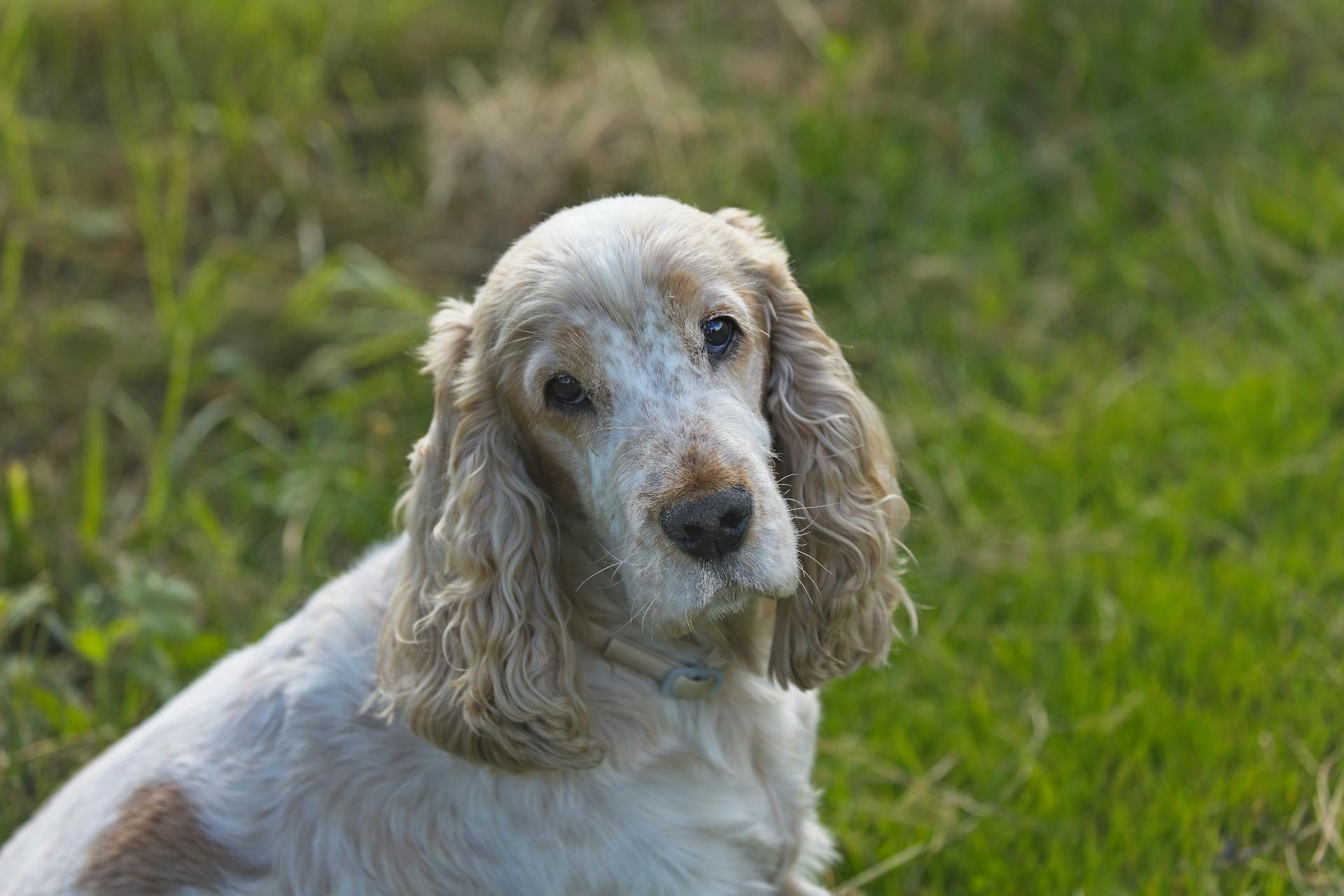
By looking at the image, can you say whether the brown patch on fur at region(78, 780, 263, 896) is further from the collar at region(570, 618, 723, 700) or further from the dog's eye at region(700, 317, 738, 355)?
the dog's eye at region(700, 317, 738, 355)

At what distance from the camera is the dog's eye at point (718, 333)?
123 inches

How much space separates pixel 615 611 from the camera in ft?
10.9

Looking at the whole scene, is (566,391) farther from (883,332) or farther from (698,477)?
(883,332)

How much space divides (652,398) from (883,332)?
3.28 metres

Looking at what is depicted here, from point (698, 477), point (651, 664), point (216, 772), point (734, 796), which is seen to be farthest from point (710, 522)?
point (216, 772)

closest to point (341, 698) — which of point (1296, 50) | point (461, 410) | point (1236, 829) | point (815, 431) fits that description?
point (461, 410)

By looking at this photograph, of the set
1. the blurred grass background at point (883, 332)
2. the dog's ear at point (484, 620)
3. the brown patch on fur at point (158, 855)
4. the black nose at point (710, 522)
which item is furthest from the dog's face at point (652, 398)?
the blurred grass background at point (883, 332)

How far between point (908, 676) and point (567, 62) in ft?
14.4

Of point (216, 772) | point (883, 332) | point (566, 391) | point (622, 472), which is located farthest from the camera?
point (883, 332)

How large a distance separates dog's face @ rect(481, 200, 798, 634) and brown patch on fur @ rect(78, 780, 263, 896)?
41.4 inches

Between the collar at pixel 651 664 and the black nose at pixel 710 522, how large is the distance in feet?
1.69

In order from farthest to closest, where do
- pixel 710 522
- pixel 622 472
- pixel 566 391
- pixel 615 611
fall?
pixel 615 611 → pixel 566 391 → pixel 622 472 → pixel 710 522

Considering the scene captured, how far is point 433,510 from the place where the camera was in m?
3.28

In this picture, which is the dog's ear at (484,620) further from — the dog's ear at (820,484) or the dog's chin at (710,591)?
the dog's ear at (820,484)
